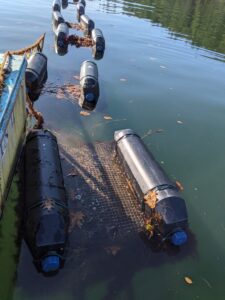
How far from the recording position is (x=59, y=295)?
21.6 feet

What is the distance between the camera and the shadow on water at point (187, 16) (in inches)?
1057

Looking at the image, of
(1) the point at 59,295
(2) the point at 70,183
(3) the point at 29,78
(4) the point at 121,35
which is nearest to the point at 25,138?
(2) the point at 70,183

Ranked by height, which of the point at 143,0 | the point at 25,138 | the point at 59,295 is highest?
the point at 143,0

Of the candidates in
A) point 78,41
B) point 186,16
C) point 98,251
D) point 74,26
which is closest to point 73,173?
point 98,251

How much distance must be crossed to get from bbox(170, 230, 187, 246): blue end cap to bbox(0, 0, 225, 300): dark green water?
0.41 m

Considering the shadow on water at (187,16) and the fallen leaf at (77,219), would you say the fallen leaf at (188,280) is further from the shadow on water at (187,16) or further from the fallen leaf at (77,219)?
the shadow on water at (187,16)

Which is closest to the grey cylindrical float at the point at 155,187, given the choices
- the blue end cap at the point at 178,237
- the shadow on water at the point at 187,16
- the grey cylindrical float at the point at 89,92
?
the blue end cap at the point at 178,237

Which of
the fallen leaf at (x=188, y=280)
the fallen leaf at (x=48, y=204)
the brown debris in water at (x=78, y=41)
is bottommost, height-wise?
the fallen leaf at (x=188, y=280)

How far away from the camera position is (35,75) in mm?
13570

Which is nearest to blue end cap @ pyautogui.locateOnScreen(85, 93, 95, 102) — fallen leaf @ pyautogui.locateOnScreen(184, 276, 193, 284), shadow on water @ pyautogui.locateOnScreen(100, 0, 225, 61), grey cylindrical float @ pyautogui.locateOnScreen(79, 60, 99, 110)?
grey cylindrical float @ pyautogui.locateOnScreen(79, 60, 99, 110)

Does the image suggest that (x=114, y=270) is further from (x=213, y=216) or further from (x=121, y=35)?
(x=121, y=35)

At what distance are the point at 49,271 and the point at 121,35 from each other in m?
21.7

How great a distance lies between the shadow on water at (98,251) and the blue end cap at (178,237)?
1.14 ft

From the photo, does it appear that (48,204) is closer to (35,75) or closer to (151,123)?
(151,123)
